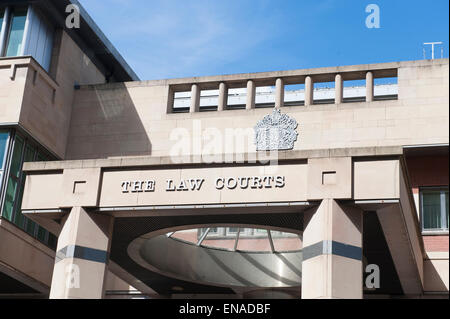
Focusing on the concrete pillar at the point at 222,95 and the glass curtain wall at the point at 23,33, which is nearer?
the glass curtain wall at the point at 23,33

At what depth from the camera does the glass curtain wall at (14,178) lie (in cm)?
2686

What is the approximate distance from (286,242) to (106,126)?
892cm

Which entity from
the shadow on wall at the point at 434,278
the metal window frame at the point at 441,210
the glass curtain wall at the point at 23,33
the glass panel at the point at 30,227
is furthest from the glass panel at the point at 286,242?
the glass curtain wall at the point at 23,33

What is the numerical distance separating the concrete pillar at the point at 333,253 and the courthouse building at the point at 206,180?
4 cm

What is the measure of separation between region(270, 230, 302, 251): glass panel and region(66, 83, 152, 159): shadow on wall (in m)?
6.29

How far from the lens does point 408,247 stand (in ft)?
69.5

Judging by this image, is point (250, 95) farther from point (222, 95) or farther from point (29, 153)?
point (29, 153)

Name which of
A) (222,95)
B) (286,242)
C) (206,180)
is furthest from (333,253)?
(222,95)

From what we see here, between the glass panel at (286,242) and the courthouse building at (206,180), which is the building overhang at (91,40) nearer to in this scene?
the courthouse building at (206,180)

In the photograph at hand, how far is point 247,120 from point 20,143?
28.6ft

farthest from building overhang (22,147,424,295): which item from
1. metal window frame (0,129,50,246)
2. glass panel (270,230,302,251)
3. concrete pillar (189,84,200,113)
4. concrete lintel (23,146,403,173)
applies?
concrete pillar (189,84,200,113)

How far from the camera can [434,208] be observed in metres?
28.0

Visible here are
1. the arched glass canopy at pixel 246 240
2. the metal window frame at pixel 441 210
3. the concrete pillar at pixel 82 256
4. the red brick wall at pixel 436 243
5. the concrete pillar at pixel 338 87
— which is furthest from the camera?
the arched glass canopy at pixel 246 240
